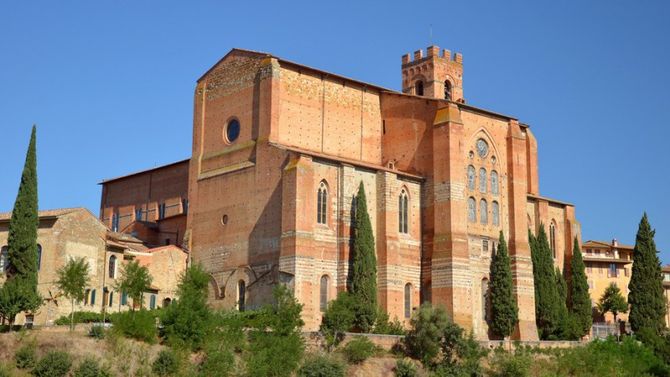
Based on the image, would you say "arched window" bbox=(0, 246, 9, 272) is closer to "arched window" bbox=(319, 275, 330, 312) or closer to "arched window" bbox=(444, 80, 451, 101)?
"arched window" bbox=(319, 275, 330, 312)

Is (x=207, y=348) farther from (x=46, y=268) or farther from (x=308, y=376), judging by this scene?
(x=46, y=268)

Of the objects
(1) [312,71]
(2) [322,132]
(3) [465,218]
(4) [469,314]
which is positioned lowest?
(4) [469,314]

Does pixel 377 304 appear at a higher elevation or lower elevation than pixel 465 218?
lower

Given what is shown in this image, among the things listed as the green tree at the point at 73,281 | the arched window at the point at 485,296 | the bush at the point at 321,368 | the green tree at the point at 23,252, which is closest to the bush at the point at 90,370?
the green tree at the point at 73,281

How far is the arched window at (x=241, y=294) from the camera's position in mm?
50625

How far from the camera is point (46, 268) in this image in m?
47.1

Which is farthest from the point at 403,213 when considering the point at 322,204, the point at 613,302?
the point at 613,302

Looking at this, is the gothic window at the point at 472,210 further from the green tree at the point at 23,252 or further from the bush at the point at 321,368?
the green tree at the point at 23,252

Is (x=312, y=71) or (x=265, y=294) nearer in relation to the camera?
(x=265, y=294)

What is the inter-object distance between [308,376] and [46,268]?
14.8m

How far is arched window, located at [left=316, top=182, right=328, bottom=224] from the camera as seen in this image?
163 ft

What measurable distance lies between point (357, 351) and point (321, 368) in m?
3.00

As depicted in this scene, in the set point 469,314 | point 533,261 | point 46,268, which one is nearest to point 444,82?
point 533,261

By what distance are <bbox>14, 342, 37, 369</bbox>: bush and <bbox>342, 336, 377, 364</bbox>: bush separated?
13.6 m
